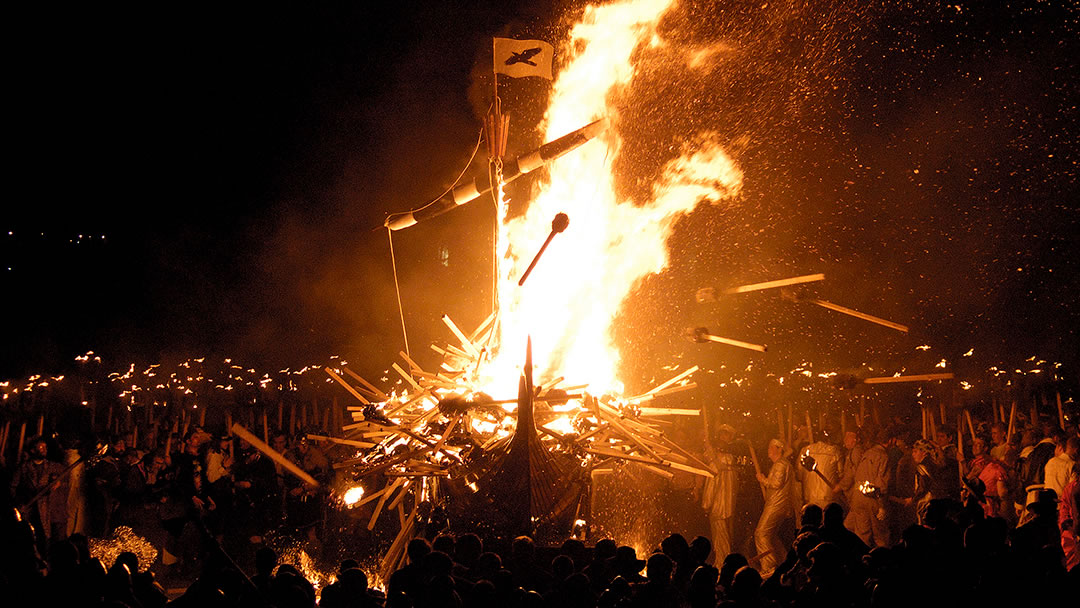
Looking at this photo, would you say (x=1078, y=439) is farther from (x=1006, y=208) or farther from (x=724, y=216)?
(x=1006, y=208)

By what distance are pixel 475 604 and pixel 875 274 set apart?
1720cm

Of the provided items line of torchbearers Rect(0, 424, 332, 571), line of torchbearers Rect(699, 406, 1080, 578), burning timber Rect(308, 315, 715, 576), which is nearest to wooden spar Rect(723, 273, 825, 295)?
burning timber Rect(308, 315, 715, 576)

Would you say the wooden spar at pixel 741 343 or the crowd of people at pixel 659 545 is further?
the wooden spar at pixel 741 343

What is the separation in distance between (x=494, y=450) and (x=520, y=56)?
3382mm

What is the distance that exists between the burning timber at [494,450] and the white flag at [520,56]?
7.23ft

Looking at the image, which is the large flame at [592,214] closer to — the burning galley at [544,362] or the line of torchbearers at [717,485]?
the burning galley at [544,362]

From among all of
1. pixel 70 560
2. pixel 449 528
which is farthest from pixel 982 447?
pixel 70 560

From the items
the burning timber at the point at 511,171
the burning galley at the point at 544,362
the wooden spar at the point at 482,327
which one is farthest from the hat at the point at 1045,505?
the wooden spar at the point at 482,327

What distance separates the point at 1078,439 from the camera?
816 cm

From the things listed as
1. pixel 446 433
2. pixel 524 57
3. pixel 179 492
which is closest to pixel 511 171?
pixel 524 57

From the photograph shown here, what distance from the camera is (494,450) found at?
5.54 meters

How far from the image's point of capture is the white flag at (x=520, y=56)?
6.70 metres

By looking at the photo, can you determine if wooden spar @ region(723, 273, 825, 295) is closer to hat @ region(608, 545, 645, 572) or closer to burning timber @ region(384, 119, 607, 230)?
burning timber @ region(384, 119, 607, 230)

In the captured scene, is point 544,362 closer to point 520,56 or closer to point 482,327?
point 482,327
